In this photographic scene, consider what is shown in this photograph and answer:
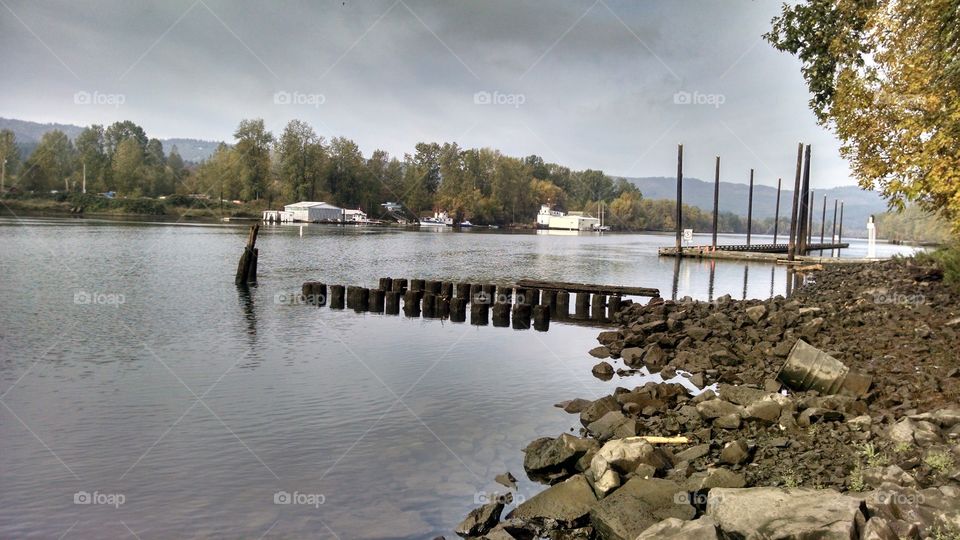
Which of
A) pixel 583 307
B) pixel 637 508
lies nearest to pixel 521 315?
pixel 583 307

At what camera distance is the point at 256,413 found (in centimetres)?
1245

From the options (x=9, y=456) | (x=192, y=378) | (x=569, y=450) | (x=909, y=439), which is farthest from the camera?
(x=192, y=378)

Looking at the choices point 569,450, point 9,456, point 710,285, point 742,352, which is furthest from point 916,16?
point 710,285

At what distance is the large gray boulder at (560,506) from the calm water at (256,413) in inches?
29.0

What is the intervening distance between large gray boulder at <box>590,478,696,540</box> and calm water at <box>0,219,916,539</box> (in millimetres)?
1594

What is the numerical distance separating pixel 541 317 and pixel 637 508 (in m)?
16.0

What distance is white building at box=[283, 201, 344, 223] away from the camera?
→ 15350 cm

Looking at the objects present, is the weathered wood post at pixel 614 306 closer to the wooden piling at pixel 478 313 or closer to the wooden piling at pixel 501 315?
the wooden piling at pixel 501 315

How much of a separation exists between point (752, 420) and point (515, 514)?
388cm

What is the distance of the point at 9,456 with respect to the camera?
10.1m

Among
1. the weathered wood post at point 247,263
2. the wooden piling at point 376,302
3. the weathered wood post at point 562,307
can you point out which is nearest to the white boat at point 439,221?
the weathered wood post at point 247,263

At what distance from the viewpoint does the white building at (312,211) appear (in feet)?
504

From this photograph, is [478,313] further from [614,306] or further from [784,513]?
[784,513]

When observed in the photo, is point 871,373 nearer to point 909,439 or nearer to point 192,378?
point 909,439
